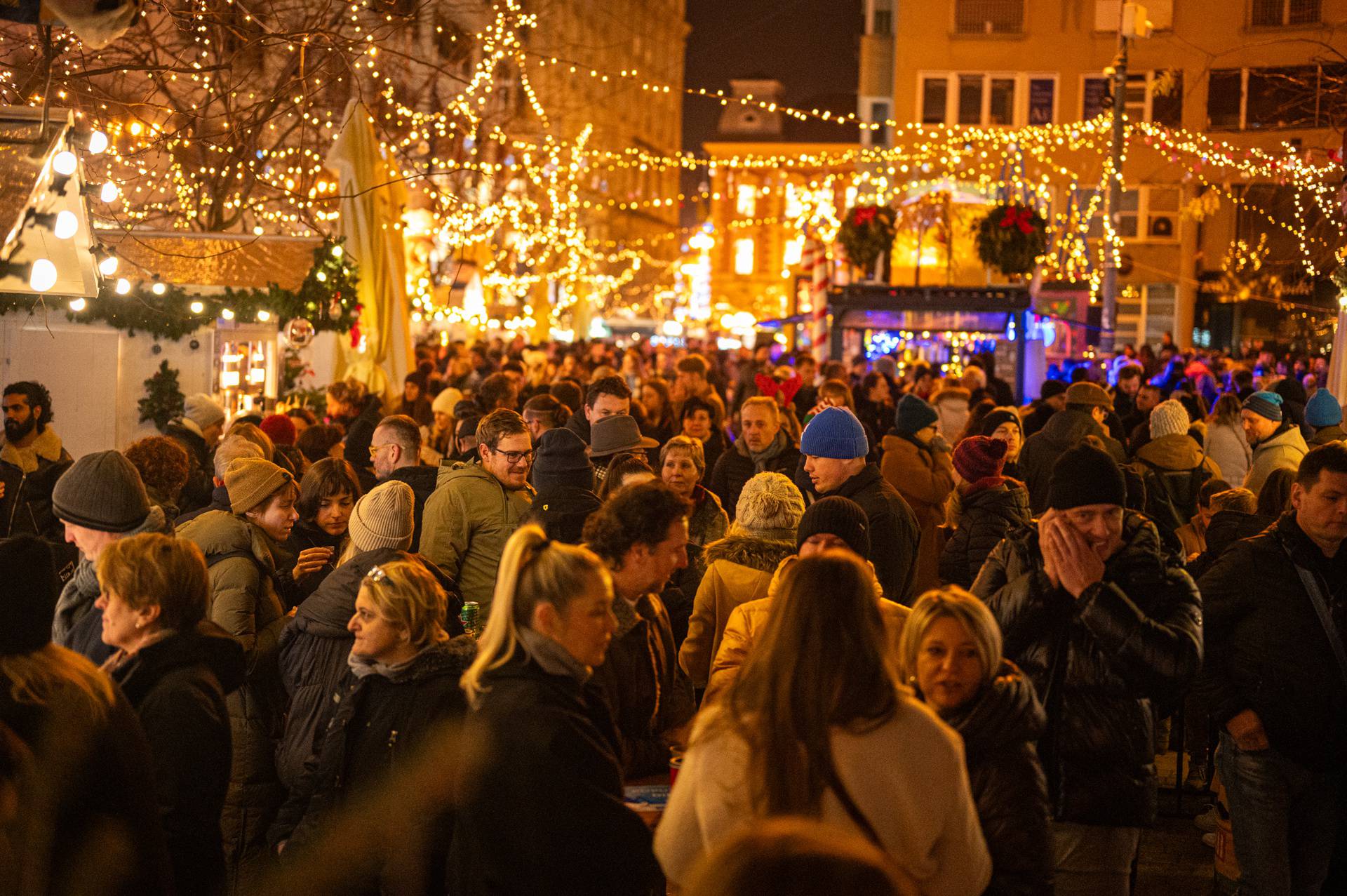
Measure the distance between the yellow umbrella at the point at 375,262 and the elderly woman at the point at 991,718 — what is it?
35.1 feet

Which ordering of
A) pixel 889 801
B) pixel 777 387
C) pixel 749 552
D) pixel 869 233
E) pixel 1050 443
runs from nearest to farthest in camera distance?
pixel 889 801, pixel 749 552, pixel 1050 443, pixel 777 387, pixel 869 233

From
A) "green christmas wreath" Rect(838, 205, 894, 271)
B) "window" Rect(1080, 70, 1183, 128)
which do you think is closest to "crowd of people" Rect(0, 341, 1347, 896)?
"green christmas wreath" Rect(838, 205, 894, 271)

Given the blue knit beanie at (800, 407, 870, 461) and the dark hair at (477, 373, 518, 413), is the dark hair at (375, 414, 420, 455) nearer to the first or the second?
the dark hair at (477, 373, 518, 413)

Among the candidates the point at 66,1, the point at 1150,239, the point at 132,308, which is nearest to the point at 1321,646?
the point at 66,1

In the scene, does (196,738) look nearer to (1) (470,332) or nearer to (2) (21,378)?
(2) (21,378)

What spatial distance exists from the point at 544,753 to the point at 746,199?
209 feet

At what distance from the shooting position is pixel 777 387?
509 inches

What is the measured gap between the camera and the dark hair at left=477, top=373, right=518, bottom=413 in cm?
977

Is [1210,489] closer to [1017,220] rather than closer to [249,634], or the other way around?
[249,634]

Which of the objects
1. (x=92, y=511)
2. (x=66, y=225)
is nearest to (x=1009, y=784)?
(x=92, y=511)

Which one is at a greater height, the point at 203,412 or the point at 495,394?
the point at 495,394

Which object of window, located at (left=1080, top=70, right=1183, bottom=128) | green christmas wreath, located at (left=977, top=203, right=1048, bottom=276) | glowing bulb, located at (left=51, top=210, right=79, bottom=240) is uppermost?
window, located at (left=1080, top=70, right=1183, bottom=128)

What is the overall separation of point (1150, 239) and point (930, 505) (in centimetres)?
3424

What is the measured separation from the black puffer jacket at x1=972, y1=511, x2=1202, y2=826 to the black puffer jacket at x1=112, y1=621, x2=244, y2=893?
237cm
